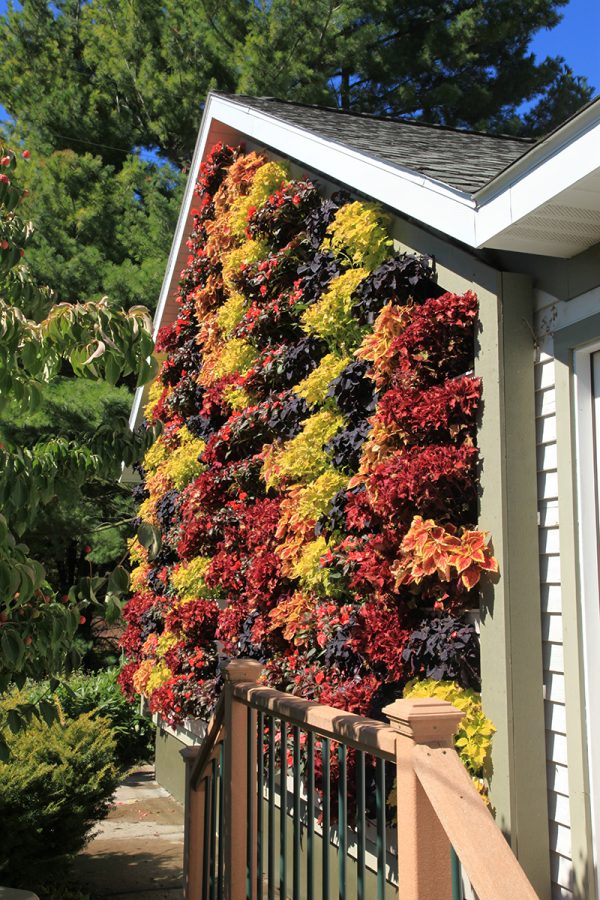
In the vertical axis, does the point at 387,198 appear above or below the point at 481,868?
above

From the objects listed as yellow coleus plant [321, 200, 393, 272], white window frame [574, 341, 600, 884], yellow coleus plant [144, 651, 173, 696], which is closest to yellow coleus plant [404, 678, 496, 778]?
white window frame [574, 341, 600, 884]

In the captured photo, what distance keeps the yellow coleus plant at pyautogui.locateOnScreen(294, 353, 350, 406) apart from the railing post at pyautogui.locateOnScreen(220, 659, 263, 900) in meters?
1.81

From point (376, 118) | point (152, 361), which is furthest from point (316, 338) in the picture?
point (376, 118)

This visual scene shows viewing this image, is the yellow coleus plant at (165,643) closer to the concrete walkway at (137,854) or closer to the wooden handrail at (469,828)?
the concrete walkway at (137,854)

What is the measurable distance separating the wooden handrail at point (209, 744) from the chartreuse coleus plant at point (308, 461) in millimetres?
681

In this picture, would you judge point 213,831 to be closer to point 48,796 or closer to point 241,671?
point 241,671

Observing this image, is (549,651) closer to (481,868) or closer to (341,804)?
(341,804)

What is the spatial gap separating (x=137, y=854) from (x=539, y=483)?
4.25 metres

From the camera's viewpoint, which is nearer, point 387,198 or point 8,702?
point 387,198

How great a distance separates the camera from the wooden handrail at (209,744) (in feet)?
13.4

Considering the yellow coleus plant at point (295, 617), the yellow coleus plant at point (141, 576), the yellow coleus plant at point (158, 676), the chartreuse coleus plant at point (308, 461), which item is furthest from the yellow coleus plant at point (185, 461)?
the yellow coleus plant at point (295, 617)

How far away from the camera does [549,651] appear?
3.71 metres

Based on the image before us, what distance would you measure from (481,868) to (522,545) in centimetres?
190

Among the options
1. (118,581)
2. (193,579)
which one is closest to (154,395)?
(193,579)
